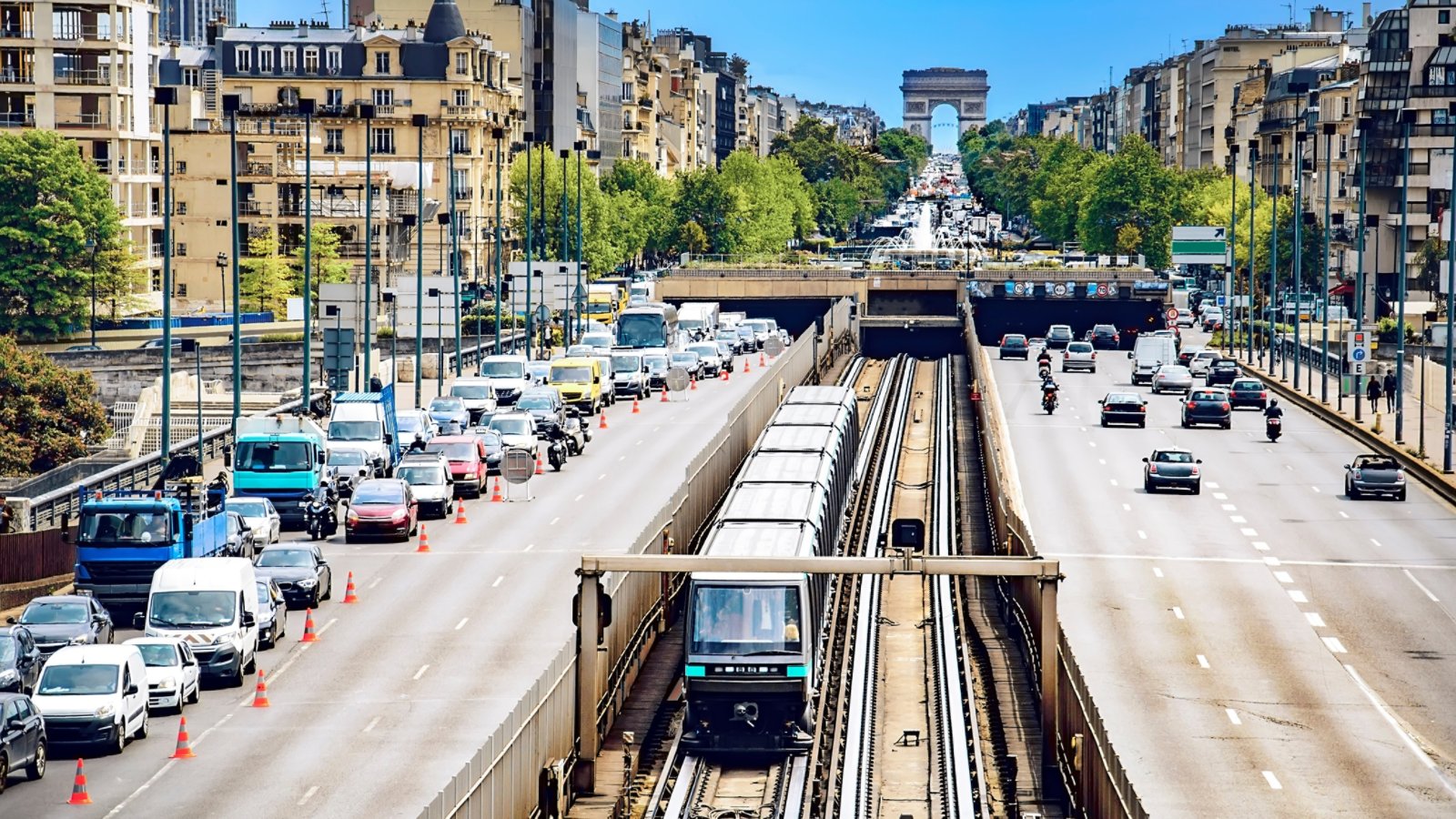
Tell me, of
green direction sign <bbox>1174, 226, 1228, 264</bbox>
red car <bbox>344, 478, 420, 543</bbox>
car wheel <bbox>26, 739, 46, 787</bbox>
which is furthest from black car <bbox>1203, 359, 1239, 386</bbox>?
car wheel <bbox>26, 739, 46, 787</bbox>

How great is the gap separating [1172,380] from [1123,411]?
17732 mm

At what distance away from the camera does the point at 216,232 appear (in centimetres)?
13525

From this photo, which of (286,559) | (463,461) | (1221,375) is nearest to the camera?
(286,559)

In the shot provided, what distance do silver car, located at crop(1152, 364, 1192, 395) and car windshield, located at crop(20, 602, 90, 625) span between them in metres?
68.6

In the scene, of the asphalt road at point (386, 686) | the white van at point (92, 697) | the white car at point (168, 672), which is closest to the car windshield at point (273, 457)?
the asphalt road at point (386, 686)

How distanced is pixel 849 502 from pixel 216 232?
8533 cm

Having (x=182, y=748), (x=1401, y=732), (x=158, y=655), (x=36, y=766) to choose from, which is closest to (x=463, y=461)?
(x=158, y=655)

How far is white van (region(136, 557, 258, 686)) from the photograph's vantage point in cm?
3878

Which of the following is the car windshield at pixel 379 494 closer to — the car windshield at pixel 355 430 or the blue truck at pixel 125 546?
the car windshield at pixel 355 430

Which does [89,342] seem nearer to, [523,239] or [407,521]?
[523,239]

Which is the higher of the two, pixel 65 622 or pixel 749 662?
pixel 749 662

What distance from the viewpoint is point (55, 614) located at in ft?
130

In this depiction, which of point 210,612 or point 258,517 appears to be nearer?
point 210,612

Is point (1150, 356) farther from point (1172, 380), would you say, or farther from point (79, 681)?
point (79, 681)
